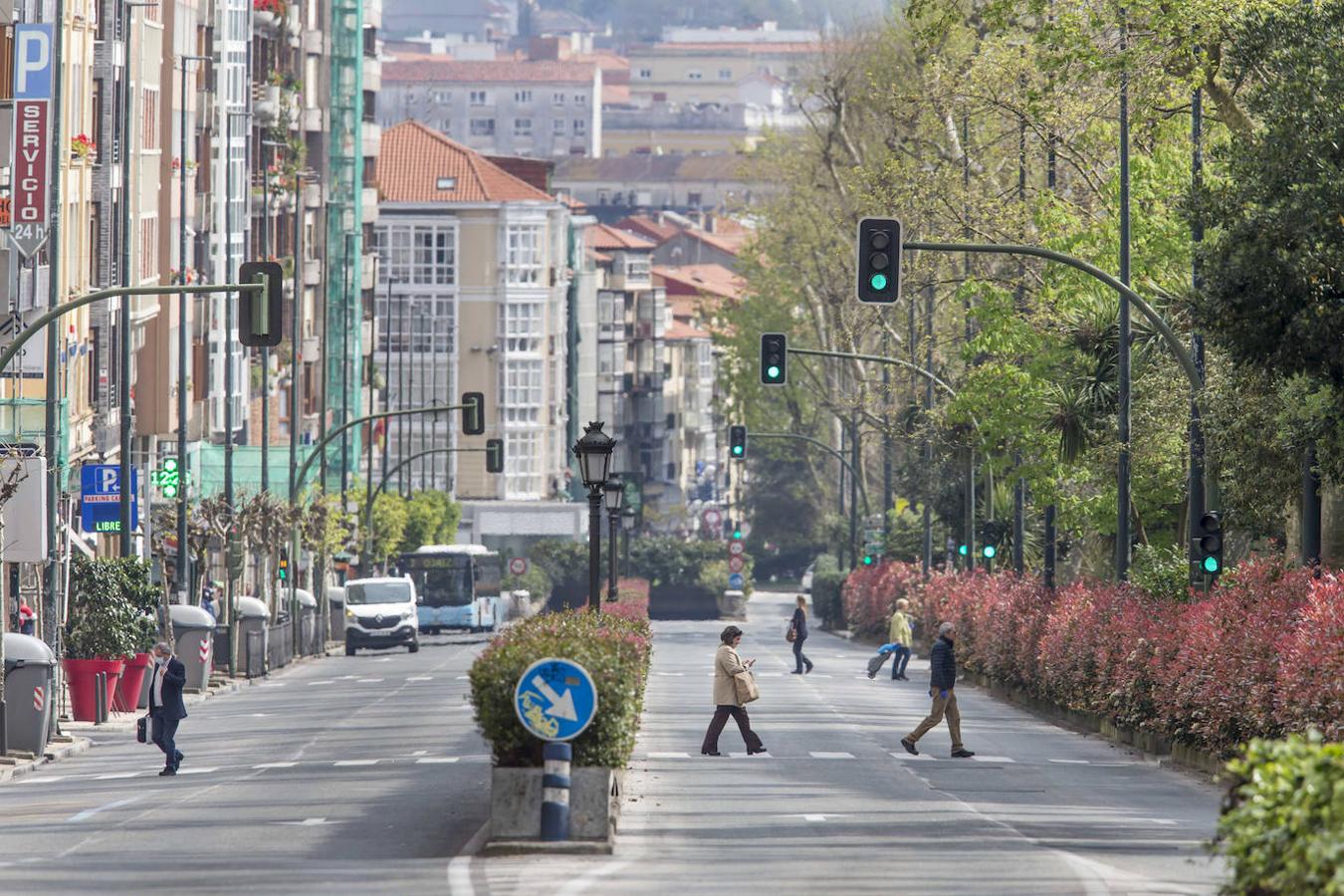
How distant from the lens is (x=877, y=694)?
43469mm

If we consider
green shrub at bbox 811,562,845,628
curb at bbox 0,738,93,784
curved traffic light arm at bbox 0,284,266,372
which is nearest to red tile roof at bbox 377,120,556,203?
green shrub at bbox 811,562,845,628

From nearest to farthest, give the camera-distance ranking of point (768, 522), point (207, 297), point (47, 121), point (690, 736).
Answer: point (690, 736)
point (47, 121)
point (207, 297)
point (768, 522)

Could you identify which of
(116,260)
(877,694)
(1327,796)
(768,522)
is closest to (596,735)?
(1327,796)

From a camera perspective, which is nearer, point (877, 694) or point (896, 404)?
point (877, 694)

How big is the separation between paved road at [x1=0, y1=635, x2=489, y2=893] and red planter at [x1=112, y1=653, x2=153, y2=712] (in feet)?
3.30

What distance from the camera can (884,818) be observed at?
21000mm

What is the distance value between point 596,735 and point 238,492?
41054 millimetres

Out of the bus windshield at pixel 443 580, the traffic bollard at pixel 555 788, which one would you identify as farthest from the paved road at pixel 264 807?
the bus windshield at pixel 443 580

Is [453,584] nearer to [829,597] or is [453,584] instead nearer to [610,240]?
[829,597]

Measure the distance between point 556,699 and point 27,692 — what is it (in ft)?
42.7

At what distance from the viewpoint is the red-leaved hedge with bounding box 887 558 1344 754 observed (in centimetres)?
2288

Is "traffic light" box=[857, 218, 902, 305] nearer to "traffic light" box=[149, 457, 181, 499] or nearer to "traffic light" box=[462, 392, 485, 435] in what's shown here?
"traffic light" box=[149, 457, 181, 499]

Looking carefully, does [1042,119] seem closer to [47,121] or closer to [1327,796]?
[47,121]

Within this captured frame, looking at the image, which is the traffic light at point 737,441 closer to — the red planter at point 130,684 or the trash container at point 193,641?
the trash container at point 193,641
